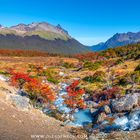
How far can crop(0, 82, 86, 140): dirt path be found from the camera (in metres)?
24.2

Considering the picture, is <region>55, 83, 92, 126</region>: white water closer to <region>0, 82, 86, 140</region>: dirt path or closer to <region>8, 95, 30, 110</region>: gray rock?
<region>8, 95, 30, 110</region>: gray rock

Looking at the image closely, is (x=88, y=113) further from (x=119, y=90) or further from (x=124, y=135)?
(x=124, y=135)

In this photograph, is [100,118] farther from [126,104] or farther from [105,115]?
[126,104]

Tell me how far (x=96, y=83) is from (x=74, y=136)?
2194 inches

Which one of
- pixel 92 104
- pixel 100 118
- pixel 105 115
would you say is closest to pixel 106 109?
pixel 105 115

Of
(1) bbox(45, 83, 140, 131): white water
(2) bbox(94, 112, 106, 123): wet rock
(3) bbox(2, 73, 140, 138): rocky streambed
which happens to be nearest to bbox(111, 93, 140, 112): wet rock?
(3) bbox(2, 73, 140, 138): rocky streambed

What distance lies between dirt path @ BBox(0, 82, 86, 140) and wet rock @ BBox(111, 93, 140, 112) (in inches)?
688

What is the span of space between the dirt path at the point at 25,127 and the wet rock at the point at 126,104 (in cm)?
1747

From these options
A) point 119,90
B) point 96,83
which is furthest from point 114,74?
point 119,90

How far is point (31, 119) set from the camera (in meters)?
29.8

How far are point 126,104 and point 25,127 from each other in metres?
23.5

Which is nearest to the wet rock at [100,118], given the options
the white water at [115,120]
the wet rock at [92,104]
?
the white water at [115,120]

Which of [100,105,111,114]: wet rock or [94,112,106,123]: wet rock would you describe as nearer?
[94,112,106,123]: wet rock

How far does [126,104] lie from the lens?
46.9 m
